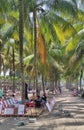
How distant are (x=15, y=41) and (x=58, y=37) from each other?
10.4 metres

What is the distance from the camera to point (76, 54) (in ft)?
121

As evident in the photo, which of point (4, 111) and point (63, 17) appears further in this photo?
point (63, 17)

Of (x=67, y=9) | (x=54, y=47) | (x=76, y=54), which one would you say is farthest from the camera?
(x=54, y=47)

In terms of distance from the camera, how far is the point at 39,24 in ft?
102

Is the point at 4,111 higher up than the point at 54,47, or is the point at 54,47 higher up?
the point at 54,47

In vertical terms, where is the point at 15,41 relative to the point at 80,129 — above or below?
above

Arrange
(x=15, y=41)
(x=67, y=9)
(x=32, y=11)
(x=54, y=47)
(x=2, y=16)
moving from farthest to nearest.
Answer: (x=54, y=47) < (x=15, y=41) < (x=32, y=11) < (x=67, y=9) < (x=2, y=16)

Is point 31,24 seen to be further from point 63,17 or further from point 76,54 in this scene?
point 76,54

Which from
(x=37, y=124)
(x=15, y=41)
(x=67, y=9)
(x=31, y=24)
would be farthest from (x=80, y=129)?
(x=15, y=41)

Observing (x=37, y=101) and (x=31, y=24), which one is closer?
(x=37, y=101)

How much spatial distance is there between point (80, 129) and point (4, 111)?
22.8 feet

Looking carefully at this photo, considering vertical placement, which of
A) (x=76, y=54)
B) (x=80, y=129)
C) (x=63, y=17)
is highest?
(x=63, y=17)

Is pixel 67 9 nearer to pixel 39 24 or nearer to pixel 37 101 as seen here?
pixel 39 24

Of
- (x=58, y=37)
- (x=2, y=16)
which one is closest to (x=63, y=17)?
(x=58, y=37)
